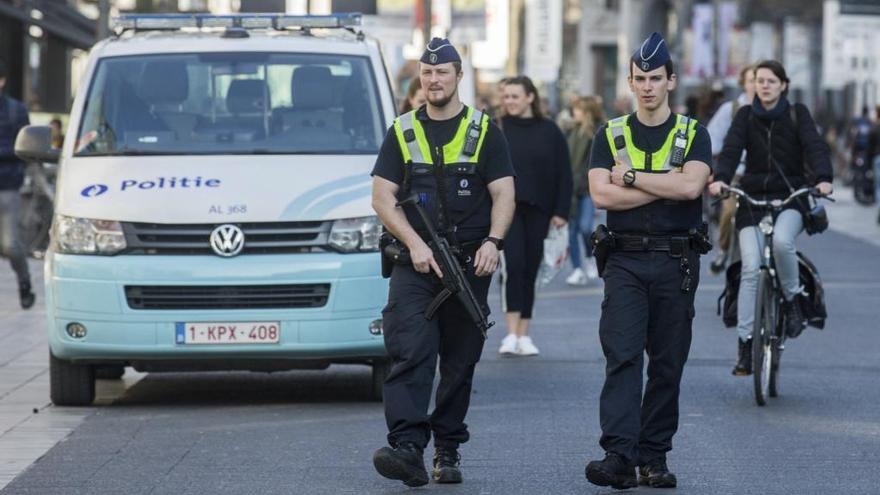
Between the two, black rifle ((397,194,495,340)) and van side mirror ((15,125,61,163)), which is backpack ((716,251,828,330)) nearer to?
black rifle ((397,194,495,340))

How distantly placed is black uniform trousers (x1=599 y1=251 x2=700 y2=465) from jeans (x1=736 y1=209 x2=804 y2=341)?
291 centimetres

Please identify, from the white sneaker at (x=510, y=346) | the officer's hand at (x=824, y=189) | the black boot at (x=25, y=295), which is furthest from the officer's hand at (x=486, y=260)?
the black boot at (x=25, y=295)

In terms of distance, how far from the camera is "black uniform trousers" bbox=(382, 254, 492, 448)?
27.1 feet

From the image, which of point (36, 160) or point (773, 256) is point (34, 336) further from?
point (773, 256)

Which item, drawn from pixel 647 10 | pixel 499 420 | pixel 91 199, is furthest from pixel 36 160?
pixel 647 10

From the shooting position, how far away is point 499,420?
10.4 m

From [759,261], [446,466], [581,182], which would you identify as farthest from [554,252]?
[446,466]

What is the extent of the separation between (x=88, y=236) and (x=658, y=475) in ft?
11.7

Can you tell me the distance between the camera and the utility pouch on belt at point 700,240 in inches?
327

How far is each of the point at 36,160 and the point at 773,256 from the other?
12.9 ft

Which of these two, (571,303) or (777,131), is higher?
(777,131)

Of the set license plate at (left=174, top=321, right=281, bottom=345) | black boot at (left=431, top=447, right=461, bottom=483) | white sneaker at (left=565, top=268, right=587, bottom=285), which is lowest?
white sneaker at (left=565, top=268, right=587, bottom=285)

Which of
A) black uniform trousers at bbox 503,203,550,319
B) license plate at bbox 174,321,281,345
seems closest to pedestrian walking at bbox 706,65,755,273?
black uniform trousers at bbox 503,203,550,319

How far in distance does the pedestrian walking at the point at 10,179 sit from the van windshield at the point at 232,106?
15.3ft
